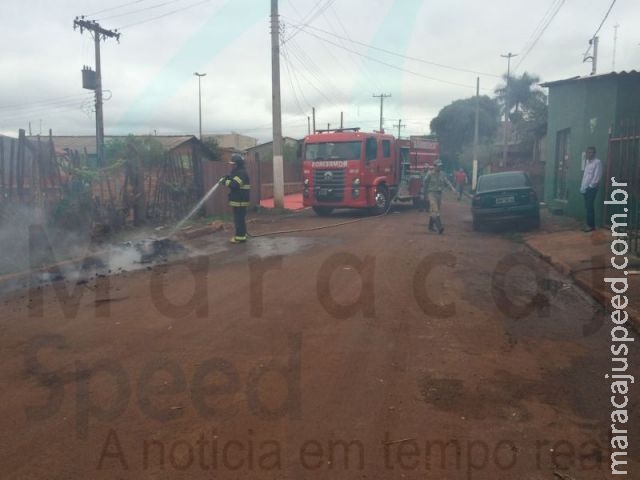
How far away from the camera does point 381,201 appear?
1989 cm

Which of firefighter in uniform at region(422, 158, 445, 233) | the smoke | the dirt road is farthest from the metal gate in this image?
the smoke

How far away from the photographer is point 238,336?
584cm

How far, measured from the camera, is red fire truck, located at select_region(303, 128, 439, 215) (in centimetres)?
1891

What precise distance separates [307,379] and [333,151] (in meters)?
15.0

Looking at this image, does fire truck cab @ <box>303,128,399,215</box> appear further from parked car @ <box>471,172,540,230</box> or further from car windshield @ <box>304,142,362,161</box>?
parked car @ <box>471,172,540,230</box>

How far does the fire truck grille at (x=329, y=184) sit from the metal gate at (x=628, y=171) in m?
8.39

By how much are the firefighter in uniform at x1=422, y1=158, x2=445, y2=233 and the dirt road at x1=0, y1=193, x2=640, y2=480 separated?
597 centimetres

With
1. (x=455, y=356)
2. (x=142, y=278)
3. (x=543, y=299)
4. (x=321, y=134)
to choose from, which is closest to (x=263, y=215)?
(x=321, y=134)

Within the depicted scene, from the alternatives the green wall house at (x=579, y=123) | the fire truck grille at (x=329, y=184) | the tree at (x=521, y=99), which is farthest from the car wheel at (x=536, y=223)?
the tree at (x=521, y=99)

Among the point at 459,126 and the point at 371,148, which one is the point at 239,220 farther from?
the point at 459,126

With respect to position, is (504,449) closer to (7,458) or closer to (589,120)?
(7,458)

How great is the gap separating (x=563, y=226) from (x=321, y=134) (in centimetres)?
855

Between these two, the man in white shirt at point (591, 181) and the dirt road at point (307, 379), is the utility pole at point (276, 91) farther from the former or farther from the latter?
the dirt road at point (307, 379)

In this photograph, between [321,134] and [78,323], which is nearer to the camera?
[78,323]
